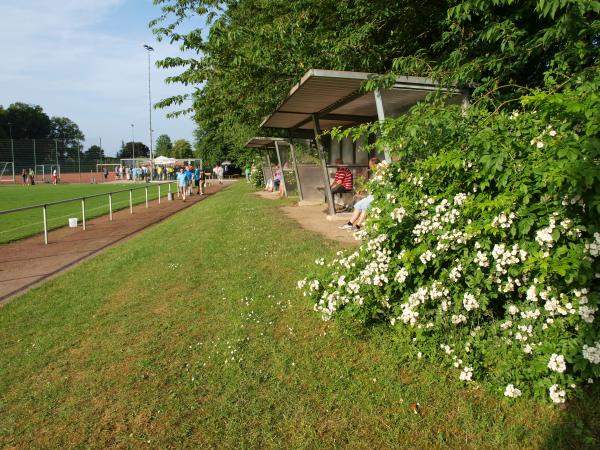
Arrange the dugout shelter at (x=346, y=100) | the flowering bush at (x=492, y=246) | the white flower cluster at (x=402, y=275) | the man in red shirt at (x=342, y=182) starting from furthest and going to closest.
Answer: the man in red shirt at (x=342, y=182)
the dugout shelter at (x=346, y=100)
the white flower cluster at (x=402, y=275)
the flowering bush at (x=492, y=246)

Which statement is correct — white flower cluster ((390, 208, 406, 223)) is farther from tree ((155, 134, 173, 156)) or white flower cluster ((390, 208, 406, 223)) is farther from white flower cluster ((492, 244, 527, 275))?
tree ((155, 134, 173, 156))

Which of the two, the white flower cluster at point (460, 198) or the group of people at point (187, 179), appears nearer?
the white flower cluster at point (460, 198)

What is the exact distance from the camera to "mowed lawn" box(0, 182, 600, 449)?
306 cm

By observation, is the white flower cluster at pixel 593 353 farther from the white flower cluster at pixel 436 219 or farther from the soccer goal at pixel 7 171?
the soccer goal at pixel 7 171

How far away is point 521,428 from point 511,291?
92 cm

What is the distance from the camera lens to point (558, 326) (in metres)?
2.94

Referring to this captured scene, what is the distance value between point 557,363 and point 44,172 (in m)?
66.0

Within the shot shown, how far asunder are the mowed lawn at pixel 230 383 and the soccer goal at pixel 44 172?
2308 inches

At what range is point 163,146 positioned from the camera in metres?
116

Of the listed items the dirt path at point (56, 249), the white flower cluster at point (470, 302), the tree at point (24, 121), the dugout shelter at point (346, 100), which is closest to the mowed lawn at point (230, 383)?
the white flower cluster at point (470, 302)

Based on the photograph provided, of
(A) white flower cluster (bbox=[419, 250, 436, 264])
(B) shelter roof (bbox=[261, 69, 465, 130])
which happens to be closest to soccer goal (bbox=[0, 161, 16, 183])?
(B) shelter roof (bbox=[261, 69, 465, 130])

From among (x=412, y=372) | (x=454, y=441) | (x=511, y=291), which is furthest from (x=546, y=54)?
(x=454, y=441)

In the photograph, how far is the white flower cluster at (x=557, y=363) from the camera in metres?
2.77

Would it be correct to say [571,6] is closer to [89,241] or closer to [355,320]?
[355,320]
